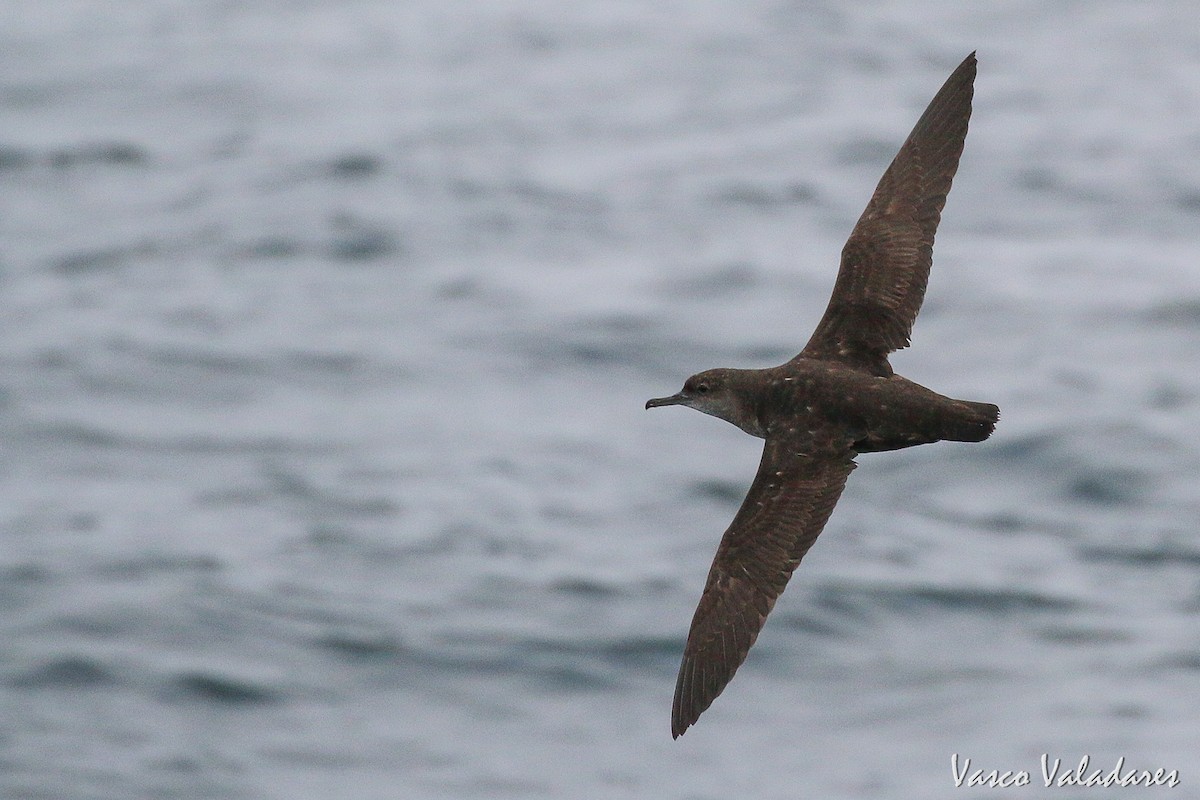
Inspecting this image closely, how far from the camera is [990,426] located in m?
9.62

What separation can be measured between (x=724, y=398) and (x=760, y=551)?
38.3 inches

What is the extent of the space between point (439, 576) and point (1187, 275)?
12656 mm

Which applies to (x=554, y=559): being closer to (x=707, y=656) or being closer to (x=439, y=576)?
(x=439, y=576)

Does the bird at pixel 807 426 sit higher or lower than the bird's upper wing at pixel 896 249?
lower

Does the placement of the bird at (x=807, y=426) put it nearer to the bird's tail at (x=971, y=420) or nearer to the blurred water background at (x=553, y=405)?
the bird's tail at (x=971, y=420)

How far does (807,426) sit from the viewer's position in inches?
397

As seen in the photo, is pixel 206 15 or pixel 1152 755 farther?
pixel 206 15

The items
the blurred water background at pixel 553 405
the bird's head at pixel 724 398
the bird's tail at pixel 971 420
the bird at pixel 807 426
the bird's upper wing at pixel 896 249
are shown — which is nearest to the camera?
the bird's tail at pixel 971 420

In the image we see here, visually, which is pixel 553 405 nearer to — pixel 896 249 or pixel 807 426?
pixel 896 249

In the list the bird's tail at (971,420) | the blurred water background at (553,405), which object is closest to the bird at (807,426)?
the bird's tail at (971,420)

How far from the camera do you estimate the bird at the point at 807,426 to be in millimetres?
9797

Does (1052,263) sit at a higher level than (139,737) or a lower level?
higher

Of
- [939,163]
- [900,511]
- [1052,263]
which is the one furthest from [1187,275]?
[939,163]

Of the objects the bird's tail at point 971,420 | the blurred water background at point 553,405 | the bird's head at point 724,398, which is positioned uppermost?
the blurred water background at point 553,405
